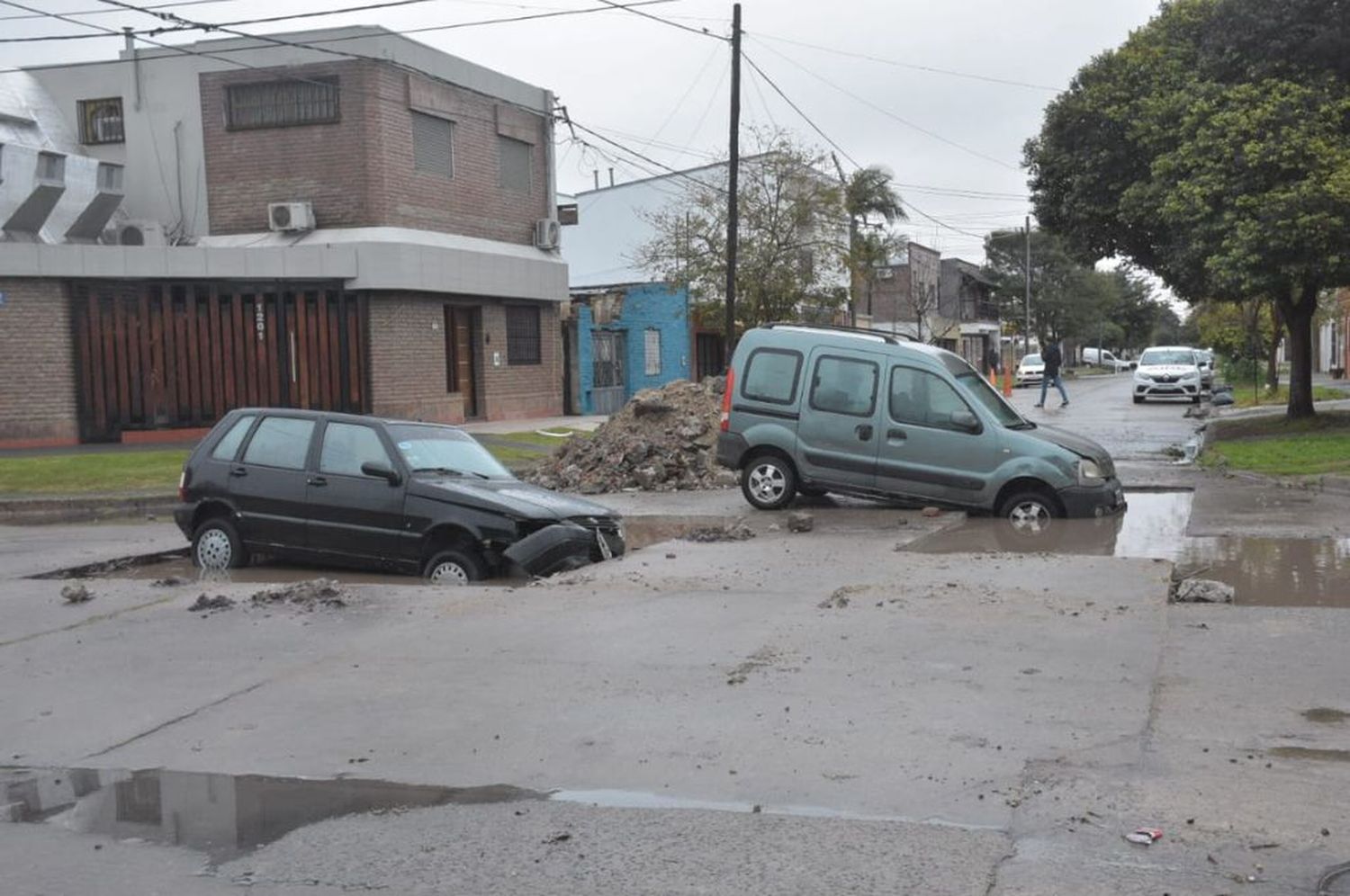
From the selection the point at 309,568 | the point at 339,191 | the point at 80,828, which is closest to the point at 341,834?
the point at 80,828

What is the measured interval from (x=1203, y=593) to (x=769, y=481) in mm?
6416

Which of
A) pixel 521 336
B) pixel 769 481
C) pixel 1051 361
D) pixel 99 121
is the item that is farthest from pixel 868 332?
pixel 99 121

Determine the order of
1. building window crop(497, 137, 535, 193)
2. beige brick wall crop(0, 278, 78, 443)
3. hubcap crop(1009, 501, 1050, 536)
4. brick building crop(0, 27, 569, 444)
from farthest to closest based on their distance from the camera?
building window crop(497, 137, 535, 193), brick building crop(0, 27, 569, 444), beige brick wall crop(0, 278, 78, 443), hubcap crop(1009, 501, 1050, 536)

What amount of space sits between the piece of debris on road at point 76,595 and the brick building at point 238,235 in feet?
53.9

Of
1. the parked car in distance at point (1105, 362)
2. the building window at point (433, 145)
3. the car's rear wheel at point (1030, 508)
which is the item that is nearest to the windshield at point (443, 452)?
the car's rear wheel at point (1030, 508)

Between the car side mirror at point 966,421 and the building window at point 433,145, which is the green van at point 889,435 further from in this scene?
the building window at point 433,145

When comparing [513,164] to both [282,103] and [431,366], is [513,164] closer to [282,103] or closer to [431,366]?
[282,103]

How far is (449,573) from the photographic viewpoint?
10469 mm

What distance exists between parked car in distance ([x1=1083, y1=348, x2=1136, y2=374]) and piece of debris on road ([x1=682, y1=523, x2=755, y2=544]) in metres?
73.3

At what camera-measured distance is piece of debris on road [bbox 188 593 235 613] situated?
927 cm

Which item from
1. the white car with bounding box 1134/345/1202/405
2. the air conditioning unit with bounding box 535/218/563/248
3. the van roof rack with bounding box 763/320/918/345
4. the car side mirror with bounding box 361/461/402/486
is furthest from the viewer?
the white car with bounding box 1134/345/1202/405

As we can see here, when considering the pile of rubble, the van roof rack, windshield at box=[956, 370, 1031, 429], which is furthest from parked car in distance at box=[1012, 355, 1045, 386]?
windshield at box=[956, 370, 1031, 429]

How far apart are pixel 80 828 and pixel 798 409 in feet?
33.0

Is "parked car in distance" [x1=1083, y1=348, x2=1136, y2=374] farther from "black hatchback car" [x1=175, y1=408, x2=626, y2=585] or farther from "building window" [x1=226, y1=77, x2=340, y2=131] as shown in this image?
"black hatchback car" [x1=175, y1=408, x2=626, y2=585]
